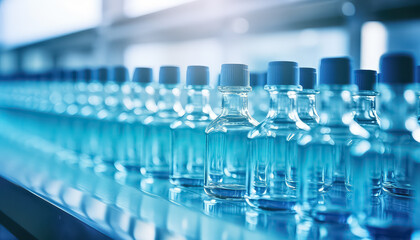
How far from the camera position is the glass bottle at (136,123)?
0.97 metres

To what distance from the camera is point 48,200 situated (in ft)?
2.24

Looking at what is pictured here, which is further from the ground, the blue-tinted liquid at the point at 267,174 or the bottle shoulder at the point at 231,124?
the bottle shoulder at the point at 231,124

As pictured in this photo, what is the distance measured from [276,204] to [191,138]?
1.03 feet

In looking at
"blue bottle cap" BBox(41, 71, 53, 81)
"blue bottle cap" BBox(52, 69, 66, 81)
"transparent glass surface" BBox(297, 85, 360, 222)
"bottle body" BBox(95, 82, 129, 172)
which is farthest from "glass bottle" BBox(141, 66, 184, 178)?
"blue bottle cap" BBox(41, 71, 53, 81)

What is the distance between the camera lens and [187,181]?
81 cm

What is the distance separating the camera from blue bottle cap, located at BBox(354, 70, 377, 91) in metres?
0.65

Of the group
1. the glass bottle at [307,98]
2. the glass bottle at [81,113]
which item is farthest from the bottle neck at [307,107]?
the glass bottle at [81,113]

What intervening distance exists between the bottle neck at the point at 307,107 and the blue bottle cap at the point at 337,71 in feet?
0.47

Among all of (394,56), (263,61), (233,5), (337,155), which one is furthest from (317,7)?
(394,56)

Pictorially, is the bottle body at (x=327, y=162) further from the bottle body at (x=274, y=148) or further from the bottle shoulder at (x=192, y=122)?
the bottle shoulder at (x=192, y=122)

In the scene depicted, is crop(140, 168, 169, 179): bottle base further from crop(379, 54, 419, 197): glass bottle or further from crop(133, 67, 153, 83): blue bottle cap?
crop(379, 54, 419, 197): glass bottle

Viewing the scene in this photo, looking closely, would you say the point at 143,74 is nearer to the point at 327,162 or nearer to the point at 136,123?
the point at 136,123

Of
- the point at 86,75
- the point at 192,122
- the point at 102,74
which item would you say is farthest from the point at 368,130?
the point at 86,75

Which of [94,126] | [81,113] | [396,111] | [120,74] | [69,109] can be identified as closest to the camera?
Result: [396,111]
